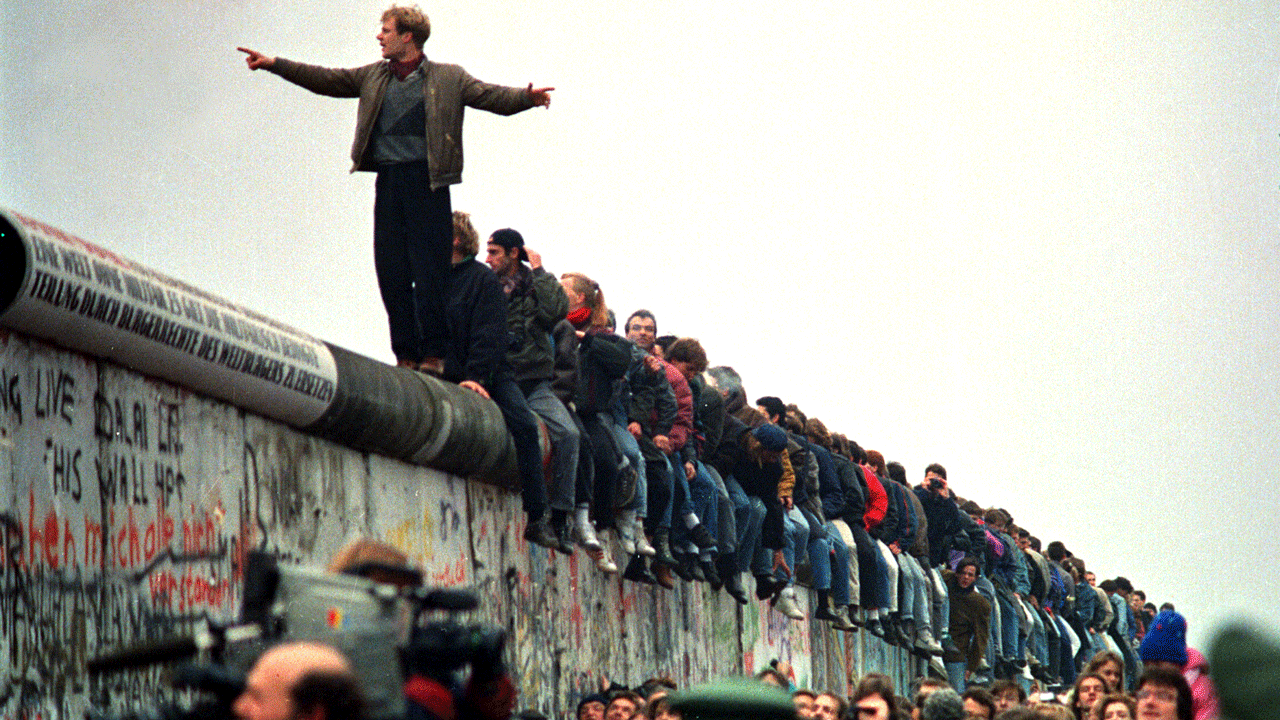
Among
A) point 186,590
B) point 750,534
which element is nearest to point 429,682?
point 186,590

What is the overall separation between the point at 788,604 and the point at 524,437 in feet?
22.7

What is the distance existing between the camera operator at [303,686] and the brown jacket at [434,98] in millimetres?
8047

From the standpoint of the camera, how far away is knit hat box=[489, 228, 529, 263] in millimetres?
13141

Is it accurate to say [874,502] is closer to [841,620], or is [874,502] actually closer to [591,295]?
[841,620]

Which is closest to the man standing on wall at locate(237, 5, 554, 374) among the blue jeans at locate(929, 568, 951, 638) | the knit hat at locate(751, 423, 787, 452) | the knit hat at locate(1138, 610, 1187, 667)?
the knit hat at locate(1138, 610, 1187, 667)

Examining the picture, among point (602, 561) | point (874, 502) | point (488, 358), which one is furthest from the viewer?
point (874, 502)

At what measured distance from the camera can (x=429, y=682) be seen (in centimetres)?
484

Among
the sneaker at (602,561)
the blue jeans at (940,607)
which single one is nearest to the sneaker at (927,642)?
the blue jeans at (940,607)

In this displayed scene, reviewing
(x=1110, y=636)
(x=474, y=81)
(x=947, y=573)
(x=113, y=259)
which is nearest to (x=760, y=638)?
(x=947, y=573)

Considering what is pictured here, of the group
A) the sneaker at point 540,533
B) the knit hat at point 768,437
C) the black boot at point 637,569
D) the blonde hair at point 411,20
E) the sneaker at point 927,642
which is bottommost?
the sneaker at point 540,533

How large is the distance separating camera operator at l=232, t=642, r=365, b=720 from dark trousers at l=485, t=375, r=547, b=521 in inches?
348

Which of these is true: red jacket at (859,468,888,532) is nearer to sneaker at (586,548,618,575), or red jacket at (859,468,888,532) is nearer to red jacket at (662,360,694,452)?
red jacket at (662,360,694,452)

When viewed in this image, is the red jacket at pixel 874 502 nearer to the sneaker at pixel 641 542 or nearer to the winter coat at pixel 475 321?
the sneaker at pixel 641 542

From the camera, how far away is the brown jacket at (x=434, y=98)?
39.4 ft
